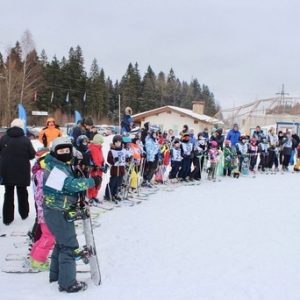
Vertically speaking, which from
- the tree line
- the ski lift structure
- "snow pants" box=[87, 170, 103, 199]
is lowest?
"snow pants" box=[87, 170, 103, 199]

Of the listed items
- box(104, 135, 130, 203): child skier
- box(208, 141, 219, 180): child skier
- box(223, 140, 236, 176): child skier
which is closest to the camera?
box(104, 135, 130, 203): child skier

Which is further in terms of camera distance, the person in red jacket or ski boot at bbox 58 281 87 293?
the person in red jacket

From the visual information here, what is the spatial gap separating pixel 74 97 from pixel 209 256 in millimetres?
61516

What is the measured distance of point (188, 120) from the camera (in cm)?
3653

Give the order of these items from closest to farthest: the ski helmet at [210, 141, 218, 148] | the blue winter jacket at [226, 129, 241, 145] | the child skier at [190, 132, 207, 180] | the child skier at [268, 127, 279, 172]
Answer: the child skier at [190, 132, 207, 180]
the ski helmet at [210, 141, 218, 148]
the blue winter jacket at [226, 129, 241, 145]
the child skier at [268, 127, 279, 172]

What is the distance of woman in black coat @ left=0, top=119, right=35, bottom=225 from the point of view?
6328mm

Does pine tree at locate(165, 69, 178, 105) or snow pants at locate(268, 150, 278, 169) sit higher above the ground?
pine tree at locate(165, 69, 178, 105)

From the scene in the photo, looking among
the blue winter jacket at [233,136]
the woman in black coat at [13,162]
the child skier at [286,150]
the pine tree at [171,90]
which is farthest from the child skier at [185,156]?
the pine tree at [171,90]

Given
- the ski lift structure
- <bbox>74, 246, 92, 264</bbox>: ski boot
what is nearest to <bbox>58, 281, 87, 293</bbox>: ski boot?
<bbox>74, 246, 92, 264</bbox>: ski boot

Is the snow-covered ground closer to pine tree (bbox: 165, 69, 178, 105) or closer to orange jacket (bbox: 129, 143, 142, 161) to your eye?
orange jacket (bbox: 129, 143, 142, 161)

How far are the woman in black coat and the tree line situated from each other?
33004 millimetres

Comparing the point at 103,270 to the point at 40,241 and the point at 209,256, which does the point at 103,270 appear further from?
the point at 209,256

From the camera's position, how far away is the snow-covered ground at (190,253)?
3893mm

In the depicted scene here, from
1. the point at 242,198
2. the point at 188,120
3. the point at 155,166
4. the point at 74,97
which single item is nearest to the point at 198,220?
the point at 242,198
